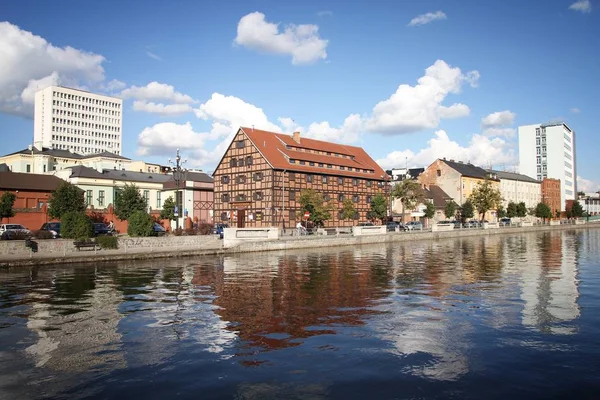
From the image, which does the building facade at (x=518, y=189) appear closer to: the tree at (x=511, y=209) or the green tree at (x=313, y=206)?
the tree at (x=511, y=209)

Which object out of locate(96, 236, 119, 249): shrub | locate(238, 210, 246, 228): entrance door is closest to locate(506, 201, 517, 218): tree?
locate(238, 210, 246, 228): entrance door

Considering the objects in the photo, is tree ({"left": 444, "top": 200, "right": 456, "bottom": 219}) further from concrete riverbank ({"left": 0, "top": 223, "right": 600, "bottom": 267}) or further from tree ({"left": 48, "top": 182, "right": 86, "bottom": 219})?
tree ({"left": 48, "top": 182, "right": 86, "bottom": 219})

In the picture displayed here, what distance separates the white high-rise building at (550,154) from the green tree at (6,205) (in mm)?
159895

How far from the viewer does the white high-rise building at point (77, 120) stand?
16562cm

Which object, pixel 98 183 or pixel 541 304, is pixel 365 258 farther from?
pixel 98 183

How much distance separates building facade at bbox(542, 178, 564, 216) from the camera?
14288cm

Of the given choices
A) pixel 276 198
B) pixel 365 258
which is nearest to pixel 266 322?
pixel 365 258

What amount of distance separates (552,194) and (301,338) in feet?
511

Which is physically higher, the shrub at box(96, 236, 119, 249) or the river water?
the shrub at box(96, 236, 119, 249)

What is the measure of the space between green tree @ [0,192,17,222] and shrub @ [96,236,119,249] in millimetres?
23702


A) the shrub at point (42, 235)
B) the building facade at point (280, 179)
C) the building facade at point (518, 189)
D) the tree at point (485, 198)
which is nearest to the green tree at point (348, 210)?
the building facade at point (280, 179)

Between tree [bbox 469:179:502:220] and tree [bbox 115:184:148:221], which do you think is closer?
tree [bbox 115:184:148:221]

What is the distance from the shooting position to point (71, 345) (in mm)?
12469

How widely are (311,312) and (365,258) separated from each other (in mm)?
22584
